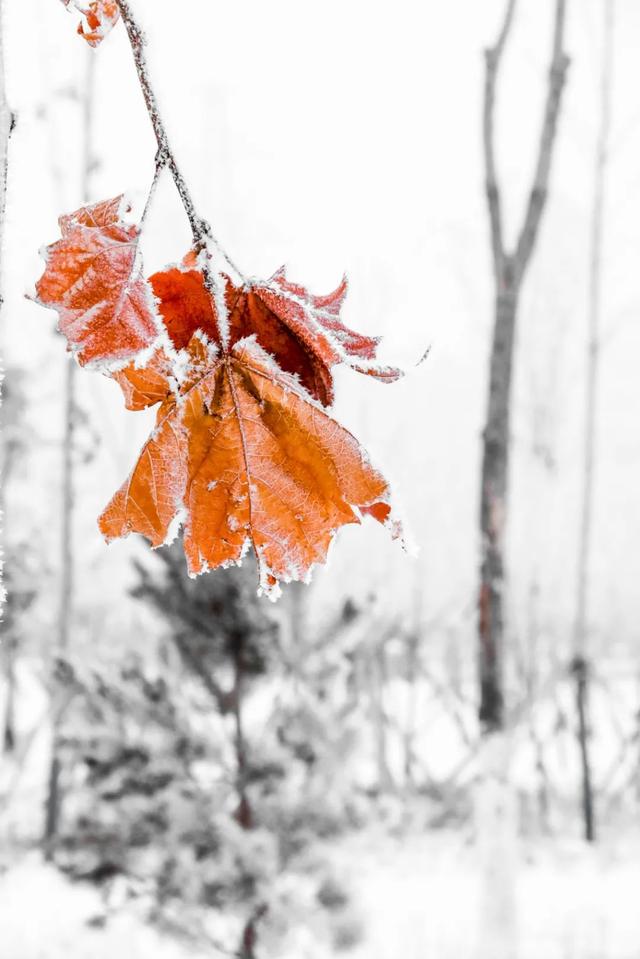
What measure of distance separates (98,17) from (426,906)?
553 cm

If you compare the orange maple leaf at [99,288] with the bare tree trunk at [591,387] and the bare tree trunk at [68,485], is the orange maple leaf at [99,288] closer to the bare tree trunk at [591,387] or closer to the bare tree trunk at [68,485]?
the bare tree trunk at [68,485]

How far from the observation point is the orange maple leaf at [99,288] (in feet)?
1.49

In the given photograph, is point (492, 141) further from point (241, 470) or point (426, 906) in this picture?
point (426, 906)

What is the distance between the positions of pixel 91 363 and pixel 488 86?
11.2 ft

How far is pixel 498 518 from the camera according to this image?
11.3 ft

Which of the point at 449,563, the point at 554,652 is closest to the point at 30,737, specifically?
the point at 554,652

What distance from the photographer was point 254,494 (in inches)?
18.9

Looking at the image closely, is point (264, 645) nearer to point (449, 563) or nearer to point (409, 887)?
point (409, 887)

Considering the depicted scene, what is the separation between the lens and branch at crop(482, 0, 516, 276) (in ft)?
11.2

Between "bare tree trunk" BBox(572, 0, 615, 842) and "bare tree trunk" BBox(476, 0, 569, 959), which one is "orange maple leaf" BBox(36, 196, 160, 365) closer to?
"bare tree trunk" BBox(476, 0, 569, 959)

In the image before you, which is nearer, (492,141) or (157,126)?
(157,126)

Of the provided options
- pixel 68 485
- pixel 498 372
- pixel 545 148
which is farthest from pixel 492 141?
pixel 68 485

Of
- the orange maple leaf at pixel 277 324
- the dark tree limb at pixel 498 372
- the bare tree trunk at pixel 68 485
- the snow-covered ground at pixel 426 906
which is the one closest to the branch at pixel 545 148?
the dark tree limb at pixel 498 372

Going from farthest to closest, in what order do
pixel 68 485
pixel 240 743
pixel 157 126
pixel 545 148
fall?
pixel 68 485, pixel 545 148, pixel 240 743, pixel 157 126
